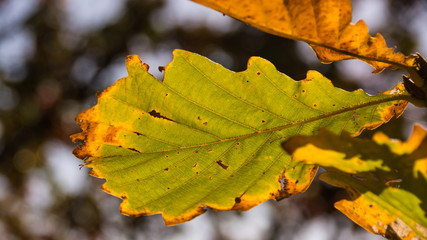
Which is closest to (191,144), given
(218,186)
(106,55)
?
(218,186)

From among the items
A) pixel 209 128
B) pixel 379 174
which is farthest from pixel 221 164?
pixel 379 174

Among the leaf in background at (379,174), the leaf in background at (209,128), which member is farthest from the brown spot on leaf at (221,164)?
the leaf in background at (379,174)

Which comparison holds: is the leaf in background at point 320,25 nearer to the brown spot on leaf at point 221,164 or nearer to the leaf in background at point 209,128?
the leaf in background at point 209,128

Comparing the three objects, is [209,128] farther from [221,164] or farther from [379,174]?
[379,174]

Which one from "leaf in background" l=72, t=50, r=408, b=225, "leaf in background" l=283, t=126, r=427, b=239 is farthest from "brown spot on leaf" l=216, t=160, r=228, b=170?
"leaf in background" l=283, t=126, r=427, b=239

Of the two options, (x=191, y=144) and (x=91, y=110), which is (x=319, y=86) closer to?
(x=191, y=144)

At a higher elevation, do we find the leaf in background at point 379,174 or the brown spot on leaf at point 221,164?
the leaf in background at point 379,174

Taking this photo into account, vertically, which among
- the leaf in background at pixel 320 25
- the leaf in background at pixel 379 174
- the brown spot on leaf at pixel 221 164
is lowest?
the brown spot on leaf at pixel 221 164
